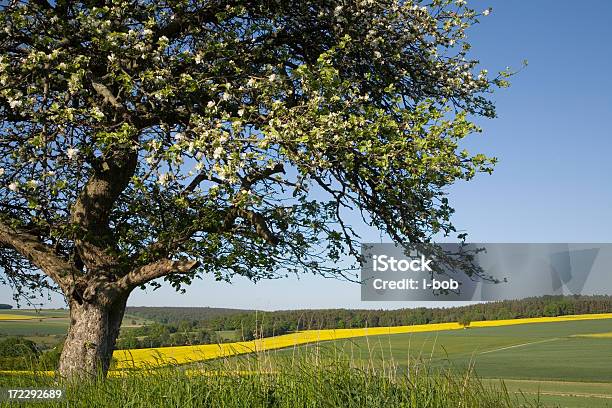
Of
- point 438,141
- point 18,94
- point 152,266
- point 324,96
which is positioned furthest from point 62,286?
point 438,141

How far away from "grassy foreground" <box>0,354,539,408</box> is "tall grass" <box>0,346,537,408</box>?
0.04 ft

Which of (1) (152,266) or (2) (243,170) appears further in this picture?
(1) (152,266)

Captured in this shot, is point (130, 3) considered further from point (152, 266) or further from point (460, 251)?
point (460, 251)

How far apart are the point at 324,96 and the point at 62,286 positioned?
6.23 m

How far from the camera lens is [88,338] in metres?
12.4

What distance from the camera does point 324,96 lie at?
422 inches

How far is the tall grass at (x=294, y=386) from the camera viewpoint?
27.3 feet

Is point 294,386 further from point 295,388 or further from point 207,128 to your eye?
point 207,128

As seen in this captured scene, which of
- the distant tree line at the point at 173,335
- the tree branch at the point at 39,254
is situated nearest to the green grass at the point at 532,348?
the distant tree line at the point at 173,335

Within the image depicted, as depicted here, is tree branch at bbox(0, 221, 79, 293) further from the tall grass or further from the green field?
the green field

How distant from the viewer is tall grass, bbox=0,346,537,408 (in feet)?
27.3

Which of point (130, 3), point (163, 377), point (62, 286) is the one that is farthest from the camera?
point (62, 286)

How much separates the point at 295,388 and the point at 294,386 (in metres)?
0.05

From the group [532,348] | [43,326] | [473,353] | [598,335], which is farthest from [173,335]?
[598,335]
